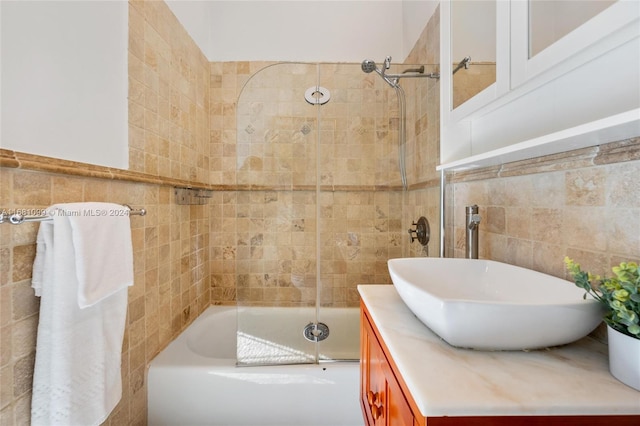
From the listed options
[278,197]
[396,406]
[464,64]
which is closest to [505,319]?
[396,406]

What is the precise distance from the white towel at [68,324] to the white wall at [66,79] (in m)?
0.28

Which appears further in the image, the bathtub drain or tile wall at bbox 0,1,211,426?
the bathtub drain

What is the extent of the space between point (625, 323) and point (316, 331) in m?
1.42

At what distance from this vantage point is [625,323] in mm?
413

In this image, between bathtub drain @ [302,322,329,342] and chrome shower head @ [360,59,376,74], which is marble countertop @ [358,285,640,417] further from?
chrome shower head @ [360,59,376,74]

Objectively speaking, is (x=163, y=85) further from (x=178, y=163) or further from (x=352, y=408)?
(x=352, y=408)

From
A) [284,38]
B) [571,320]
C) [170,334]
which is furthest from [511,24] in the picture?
[170,334]

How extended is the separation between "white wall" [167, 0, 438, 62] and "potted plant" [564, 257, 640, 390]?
2155mm

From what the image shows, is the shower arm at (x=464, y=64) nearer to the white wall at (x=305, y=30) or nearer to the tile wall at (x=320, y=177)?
the tile wall at (x=320, y=177)

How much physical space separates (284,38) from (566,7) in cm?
199

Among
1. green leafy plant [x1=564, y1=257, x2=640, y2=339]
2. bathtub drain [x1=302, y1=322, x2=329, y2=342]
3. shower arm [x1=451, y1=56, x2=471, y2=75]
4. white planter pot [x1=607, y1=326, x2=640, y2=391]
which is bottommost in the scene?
bathtub drain [x1=302, y1=322, x2=329, y2=342]

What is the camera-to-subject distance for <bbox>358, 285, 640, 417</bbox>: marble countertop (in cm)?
38

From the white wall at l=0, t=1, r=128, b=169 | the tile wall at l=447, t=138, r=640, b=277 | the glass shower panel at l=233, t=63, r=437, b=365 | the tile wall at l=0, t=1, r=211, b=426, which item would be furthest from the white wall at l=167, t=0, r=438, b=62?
the tile wall at l=447, t=138, r=640, b=277

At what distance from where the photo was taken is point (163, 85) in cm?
155
